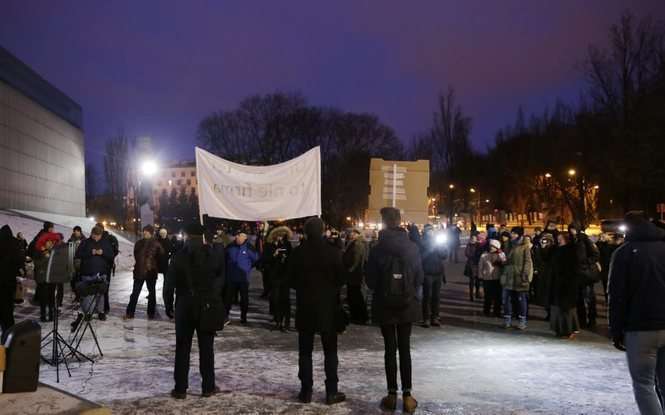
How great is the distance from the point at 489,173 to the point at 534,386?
62.2m

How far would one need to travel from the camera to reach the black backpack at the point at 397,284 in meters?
6.79

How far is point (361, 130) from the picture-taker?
2370 inches

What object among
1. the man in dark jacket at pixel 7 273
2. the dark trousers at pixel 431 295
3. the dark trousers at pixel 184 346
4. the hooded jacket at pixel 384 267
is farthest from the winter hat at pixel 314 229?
the dark trousers at pixel 431 295

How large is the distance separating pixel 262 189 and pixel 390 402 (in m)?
7.35

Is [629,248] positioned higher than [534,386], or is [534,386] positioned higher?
[629,248]

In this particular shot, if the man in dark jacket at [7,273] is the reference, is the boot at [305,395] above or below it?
below

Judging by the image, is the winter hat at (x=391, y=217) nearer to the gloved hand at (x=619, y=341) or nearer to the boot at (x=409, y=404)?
the boot at (x=409, y=404)

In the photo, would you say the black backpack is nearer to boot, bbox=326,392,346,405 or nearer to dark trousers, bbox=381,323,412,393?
dark trousers, bbox=381,323,412,393

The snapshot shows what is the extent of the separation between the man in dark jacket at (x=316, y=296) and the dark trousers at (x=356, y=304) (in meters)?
6.13

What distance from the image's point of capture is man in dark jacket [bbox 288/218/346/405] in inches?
273

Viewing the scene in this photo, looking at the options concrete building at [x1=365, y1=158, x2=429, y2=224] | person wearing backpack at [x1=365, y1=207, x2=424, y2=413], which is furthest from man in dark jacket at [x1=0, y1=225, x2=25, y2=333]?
concrete building at [x1=365, y1=158, x2=429, y2=224]

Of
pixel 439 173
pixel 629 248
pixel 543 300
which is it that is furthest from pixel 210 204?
pixel 439 173

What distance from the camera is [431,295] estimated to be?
1301 cm

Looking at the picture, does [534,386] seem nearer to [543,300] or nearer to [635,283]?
[635,283]
